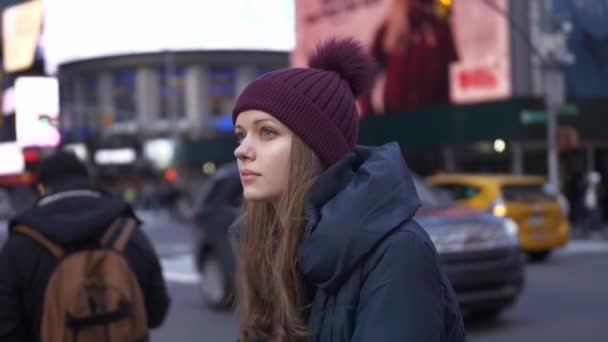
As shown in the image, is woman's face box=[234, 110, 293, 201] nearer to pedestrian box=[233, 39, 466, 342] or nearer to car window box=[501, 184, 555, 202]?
pedestrian box=[233, 39, 466, 342]

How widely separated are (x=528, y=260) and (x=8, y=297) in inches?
501

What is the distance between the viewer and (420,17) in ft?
101

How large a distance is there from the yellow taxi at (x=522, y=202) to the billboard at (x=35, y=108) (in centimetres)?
1054

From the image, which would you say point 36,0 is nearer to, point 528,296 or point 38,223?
point 38,223

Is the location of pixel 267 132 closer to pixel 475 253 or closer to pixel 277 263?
pixel 277 263

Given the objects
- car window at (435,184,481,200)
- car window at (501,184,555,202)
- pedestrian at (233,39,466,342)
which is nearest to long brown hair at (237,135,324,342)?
pedestrian at (233,39,466,342)

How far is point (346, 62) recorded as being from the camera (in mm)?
2041

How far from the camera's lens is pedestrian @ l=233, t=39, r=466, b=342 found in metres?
1.63

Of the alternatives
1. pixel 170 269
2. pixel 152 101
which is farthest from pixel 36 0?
pixel 152 101

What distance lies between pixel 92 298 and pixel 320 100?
1642mm

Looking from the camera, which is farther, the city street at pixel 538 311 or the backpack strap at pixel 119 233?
the city street at pixel 538 311

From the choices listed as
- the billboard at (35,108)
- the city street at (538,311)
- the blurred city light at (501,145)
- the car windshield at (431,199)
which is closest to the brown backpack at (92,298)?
the billboard at (35,108)

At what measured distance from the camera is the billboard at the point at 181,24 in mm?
2820

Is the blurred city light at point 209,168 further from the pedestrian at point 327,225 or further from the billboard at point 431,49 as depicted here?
the pedestrian at point 327,225
